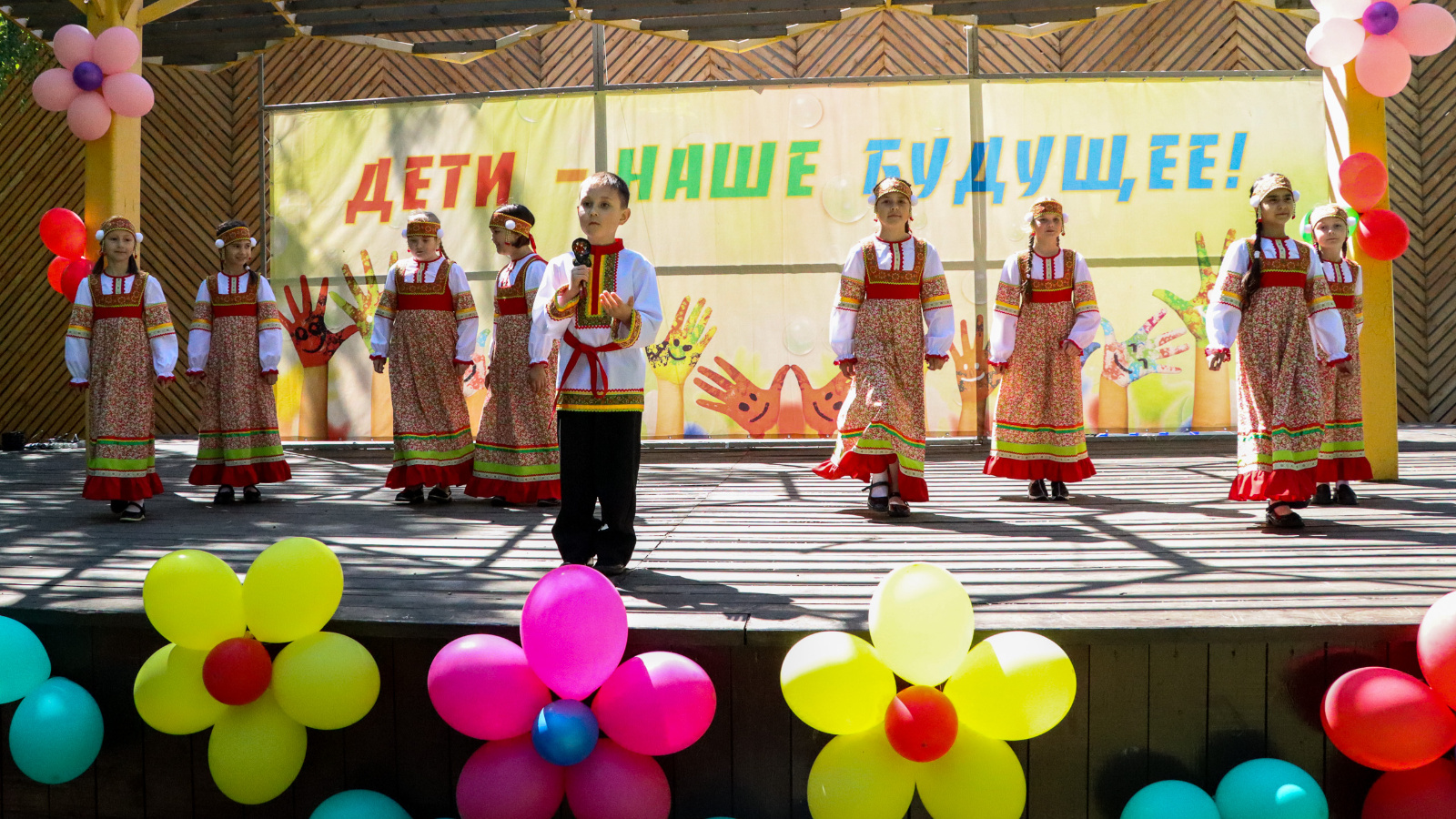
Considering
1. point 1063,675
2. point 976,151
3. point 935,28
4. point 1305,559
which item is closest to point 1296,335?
point 1305,559

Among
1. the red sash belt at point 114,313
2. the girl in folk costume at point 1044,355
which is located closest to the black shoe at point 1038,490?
the girl in folk costume at point 1044,355

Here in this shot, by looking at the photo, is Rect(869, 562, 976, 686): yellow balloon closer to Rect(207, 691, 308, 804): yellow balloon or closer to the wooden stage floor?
the wooden stage floor

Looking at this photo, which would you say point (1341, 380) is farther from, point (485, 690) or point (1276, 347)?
point (485, 690)

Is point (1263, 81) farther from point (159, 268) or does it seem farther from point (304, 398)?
point (159, 268)

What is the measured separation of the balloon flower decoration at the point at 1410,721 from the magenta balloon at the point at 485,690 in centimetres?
172

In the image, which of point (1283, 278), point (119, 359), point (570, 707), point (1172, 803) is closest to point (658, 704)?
point (570, 707)

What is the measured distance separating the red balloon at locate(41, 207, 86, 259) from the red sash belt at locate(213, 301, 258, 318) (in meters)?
0.77

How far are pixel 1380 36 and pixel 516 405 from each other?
4313mm

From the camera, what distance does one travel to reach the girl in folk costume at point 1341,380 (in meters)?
4.88

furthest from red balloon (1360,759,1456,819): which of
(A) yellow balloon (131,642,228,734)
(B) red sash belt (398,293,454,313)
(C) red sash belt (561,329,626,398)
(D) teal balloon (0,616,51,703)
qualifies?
(B) red sash belt (398,293,454,313)

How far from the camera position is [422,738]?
105 inches

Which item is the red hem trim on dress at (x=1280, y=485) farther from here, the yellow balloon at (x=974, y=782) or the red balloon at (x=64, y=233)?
the red balloon at (x=64, y=233)

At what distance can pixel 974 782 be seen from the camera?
2.29m

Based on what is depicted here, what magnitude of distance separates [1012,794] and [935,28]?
30.2 feet
